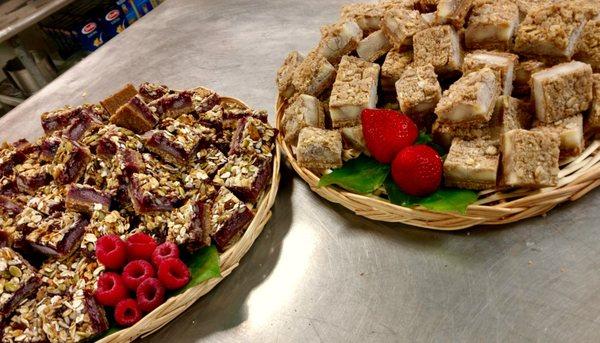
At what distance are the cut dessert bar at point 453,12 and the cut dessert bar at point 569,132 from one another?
52 centimetres

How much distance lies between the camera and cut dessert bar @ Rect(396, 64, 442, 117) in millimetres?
1698

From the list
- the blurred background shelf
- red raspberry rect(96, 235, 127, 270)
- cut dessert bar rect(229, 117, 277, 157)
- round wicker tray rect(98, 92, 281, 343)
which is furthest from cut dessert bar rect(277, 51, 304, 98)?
the blurred background shelf

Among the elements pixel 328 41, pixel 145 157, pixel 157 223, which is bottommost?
pixel 157 223

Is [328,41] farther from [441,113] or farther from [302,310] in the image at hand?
[302,310]

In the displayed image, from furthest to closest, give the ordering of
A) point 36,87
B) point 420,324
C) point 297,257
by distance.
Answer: point 36,87 < point 297,257 < point 420,324

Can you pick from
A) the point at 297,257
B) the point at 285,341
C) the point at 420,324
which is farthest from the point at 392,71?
the point at 285,341

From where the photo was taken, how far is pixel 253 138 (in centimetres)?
189

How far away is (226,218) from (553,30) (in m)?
1.30

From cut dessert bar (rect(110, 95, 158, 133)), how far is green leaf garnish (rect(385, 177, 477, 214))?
41.1 inches

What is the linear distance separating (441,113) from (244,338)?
1018 millimetres

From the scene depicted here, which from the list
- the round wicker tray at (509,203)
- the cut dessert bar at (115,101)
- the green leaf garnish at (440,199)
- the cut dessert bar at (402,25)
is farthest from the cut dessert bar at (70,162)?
the cut dessert bar at (402,25)

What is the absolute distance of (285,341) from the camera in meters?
1.57

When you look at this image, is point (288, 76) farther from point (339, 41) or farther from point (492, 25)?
point (492, 25)

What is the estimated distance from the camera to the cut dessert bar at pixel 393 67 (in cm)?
189
